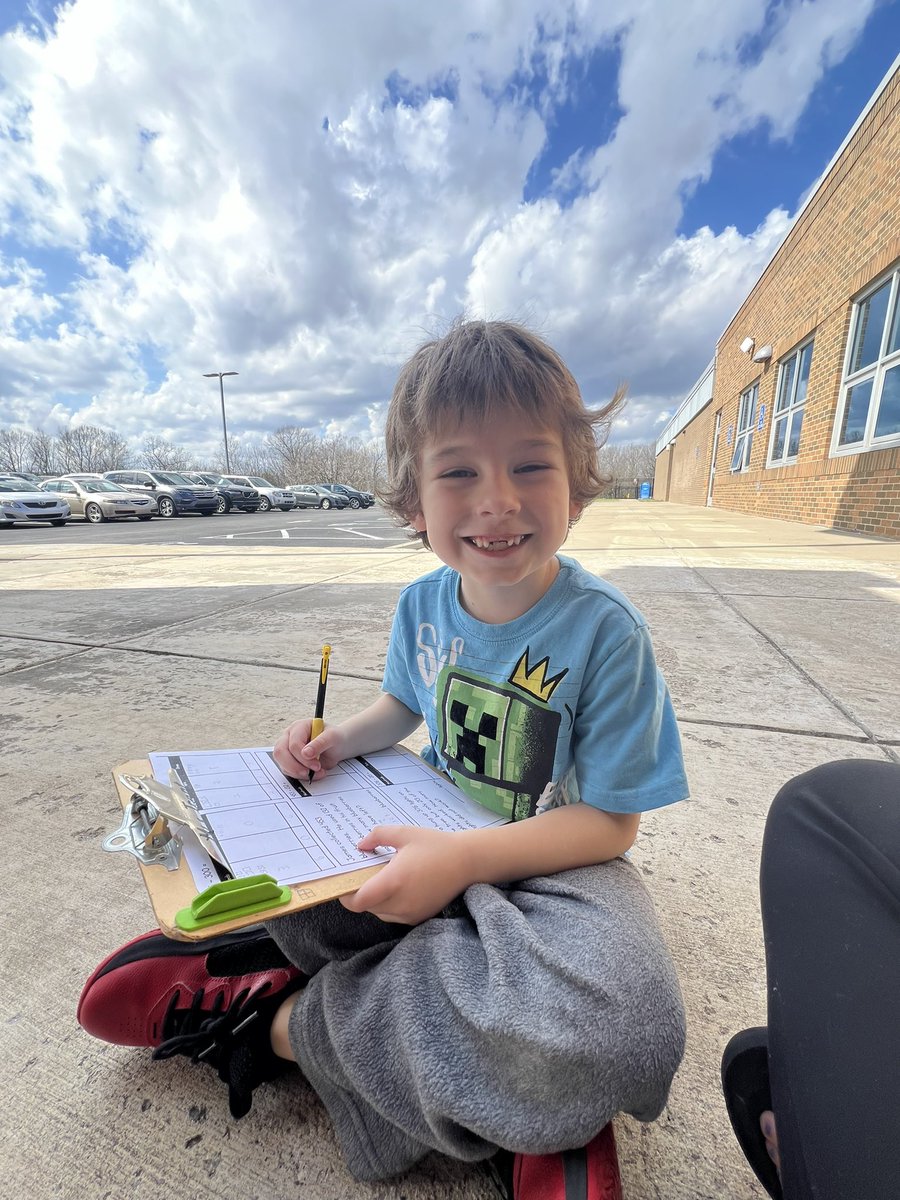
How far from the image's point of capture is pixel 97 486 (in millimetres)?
14469

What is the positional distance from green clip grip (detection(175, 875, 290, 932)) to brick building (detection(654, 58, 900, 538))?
6671mm

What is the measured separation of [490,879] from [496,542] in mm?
461

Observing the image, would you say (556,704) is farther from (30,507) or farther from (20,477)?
(20,477)

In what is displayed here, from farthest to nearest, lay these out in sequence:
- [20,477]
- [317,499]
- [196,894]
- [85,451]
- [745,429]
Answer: [85,451], [317,499], [20,477], [745,429], [196,894]

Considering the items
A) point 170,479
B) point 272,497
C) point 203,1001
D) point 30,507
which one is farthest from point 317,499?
point 203,1001

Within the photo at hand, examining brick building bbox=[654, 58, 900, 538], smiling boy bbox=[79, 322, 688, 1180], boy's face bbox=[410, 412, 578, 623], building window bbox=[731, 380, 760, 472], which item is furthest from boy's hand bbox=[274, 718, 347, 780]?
building window bbox=[731, 380, 760, 472]

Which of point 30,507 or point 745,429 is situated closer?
point 30,507

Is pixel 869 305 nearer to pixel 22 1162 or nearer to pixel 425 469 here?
pixel 425 469

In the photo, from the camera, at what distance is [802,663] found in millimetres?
2229

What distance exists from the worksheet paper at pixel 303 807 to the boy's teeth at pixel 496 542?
1.38ft

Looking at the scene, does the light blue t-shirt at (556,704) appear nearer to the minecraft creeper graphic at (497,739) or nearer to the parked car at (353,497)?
the minecraft creeper graphic at (497,739)

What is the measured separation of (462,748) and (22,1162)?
0.70 m

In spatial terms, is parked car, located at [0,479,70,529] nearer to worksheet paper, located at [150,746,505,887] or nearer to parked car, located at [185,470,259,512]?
parked car, located at [185,470,259,512]

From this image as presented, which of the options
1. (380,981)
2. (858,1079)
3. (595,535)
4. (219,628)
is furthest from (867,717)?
(595,535)
